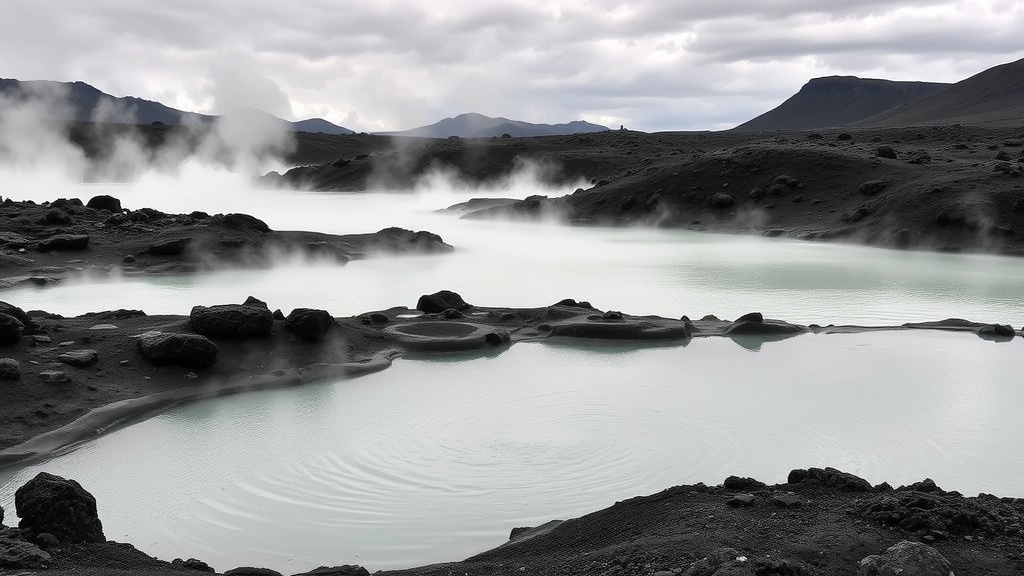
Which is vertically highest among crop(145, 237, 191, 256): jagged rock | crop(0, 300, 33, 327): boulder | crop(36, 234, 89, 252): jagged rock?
crop(36, 234, 89, 252): jagged rock

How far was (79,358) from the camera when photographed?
10.4 m

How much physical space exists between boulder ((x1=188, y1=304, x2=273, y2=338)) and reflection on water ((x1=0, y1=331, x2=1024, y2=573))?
1.17 meters

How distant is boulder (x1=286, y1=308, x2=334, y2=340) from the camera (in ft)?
40.0

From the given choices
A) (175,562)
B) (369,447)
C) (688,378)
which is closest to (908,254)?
(688,378)

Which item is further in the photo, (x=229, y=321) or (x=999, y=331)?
(x=999, y=331)

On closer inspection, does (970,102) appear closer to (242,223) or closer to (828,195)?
(828,195)

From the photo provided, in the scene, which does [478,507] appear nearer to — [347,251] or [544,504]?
[544,504]

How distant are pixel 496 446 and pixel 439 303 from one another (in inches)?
248

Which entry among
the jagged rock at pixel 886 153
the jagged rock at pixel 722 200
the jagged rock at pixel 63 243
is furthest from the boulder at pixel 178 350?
the jagged rock at pixel 886 153

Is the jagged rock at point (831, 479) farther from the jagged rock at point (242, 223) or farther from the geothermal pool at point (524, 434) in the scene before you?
the jagged rock at point (242, 223)

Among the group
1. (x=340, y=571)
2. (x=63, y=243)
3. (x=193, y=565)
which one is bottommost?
(x=340, y=571)

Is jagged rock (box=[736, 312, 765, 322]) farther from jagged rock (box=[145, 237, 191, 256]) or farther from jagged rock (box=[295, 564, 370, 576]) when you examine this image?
jagged rock (box=[145, 237, 191, 256])

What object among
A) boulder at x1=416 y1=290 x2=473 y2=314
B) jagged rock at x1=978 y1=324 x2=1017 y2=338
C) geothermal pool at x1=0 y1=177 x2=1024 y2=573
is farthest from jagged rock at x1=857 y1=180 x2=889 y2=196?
boulder at x1=416 y1=290 x2=473 y2=314

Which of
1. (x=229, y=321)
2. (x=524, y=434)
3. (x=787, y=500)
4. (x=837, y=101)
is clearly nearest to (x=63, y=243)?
(x=229, y=321)
